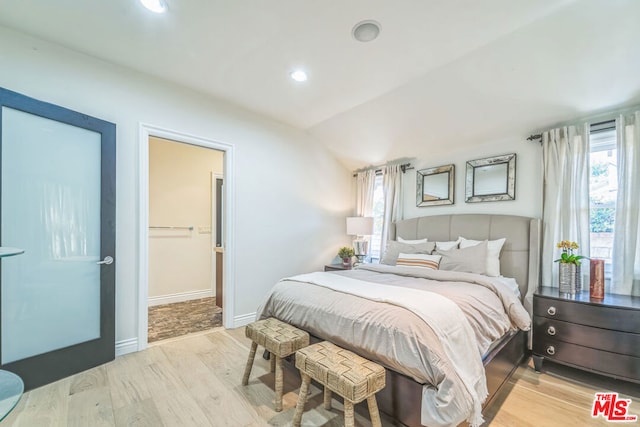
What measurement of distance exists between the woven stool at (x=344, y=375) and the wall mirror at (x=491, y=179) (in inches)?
104

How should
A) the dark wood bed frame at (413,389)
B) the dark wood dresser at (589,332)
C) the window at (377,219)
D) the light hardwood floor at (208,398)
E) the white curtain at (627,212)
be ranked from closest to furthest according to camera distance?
the dark wood bed frame at (413,389), the light hardwood floor at (208,398), the dark wood dresser at (589,332), the white curtain at (627,212), the window at (377,219)

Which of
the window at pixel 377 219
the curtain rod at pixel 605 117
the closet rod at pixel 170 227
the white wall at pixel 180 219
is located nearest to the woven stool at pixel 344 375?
the window at pixel 377 219

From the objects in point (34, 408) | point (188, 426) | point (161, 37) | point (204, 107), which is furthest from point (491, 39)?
point (34, 408)

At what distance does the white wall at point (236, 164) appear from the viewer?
2427mm

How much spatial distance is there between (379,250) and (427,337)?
3026 millimetres

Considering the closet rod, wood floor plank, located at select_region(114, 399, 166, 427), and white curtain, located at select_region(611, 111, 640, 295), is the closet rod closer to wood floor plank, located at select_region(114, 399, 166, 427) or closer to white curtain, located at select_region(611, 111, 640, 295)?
wood floor plank, located at select_region(114, 399, 166, 427)

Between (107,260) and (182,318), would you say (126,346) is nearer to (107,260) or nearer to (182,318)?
(107,260)

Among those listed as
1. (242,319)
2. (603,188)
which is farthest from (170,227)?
(603,188)

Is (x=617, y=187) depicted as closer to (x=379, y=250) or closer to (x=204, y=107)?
(x=379, y=250)

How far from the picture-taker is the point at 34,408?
190cm

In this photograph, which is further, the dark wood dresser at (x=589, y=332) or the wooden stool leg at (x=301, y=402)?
the dark wood dresser at (x=589, y=332)

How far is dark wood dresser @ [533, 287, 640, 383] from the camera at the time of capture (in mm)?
2064

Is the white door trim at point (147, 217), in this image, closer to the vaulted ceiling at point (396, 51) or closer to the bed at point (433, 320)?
the vaulted ceiling at point (396, 51)

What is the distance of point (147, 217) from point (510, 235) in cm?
380
